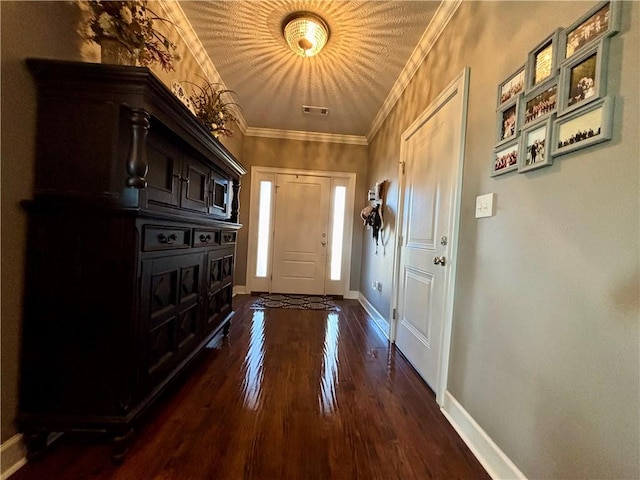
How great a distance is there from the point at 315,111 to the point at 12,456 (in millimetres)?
3807

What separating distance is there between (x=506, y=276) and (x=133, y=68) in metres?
1.79

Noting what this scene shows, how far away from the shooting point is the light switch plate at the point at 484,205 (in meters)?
1.41

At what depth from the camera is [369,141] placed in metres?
4.56

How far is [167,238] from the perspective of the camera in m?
1.45

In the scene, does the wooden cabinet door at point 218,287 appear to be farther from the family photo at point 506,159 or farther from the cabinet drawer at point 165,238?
the family photo at point 506,159

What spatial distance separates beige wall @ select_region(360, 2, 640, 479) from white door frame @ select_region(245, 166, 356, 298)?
119 inches

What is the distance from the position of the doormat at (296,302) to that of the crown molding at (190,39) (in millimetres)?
2758

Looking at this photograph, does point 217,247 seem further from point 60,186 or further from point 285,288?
point 285,288

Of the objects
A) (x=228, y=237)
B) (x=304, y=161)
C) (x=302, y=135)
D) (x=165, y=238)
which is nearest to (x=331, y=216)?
(x=304, y=161)

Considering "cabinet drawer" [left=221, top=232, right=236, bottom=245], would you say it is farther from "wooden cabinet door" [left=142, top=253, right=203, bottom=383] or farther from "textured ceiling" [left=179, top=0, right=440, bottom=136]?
"textured ceiling" [left=179, top=0, right=440, bottom=136]

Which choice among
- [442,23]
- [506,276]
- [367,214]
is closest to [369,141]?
[367,214]

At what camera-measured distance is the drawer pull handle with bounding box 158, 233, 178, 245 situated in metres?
1.39

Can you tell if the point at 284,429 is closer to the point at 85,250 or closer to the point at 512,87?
the point at 85,250

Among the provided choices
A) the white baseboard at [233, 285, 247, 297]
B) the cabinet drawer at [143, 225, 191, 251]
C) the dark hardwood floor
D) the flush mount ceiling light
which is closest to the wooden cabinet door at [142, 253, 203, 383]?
the cabinet drawer at [143, 225, 191, 251]
